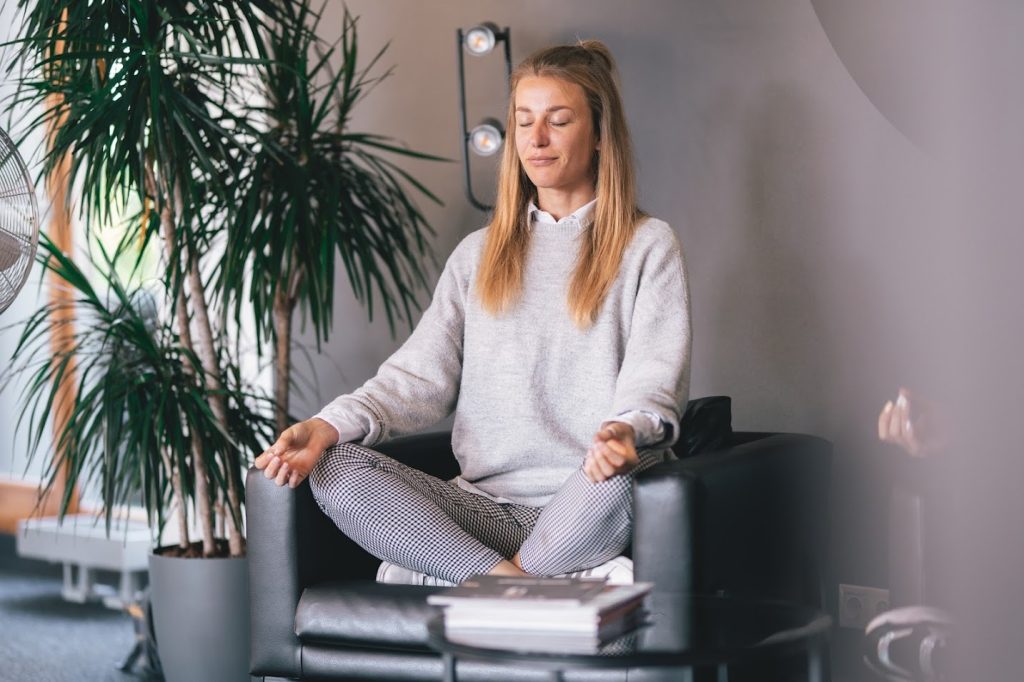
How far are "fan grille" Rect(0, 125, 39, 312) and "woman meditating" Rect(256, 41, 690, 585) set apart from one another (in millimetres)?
554

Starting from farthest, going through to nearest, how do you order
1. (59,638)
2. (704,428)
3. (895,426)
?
(59,638)
(704,428)
(895,426)

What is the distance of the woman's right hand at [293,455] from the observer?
1.88 m

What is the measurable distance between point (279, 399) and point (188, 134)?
745 mm

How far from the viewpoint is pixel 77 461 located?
2461 millimetres

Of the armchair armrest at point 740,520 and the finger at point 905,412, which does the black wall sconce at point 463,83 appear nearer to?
the armchair armrest at point 740,520

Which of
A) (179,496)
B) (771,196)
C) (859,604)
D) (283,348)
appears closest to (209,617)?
(179,496)

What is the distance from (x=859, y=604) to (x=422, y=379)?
1.06 m

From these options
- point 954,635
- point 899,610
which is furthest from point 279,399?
point 954,635

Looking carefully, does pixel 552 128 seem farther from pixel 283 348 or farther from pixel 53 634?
pixel 53 634

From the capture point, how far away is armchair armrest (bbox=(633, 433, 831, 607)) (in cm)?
166

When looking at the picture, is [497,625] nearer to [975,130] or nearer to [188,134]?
[975,130]

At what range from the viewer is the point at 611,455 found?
1.70m

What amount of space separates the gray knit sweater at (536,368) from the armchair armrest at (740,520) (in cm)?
19

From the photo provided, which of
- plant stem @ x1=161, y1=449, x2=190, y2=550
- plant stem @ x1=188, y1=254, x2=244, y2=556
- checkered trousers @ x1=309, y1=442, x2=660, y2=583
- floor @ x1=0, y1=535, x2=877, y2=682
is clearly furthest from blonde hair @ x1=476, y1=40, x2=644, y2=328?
floor @ x1=0, y1=535, x2=877, y2=682
